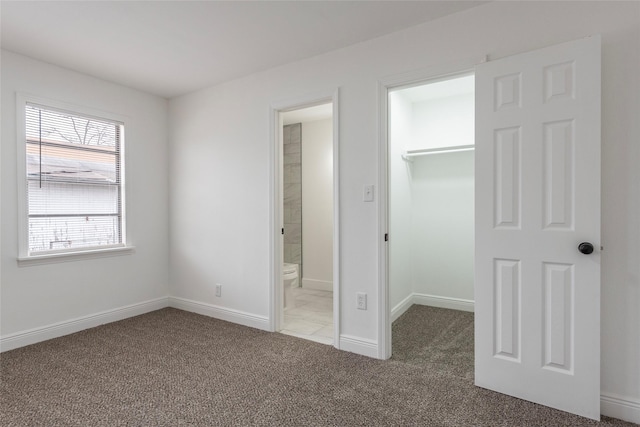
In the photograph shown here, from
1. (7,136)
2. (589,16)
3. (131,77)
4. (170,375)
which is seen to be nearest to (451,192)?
(589,16)

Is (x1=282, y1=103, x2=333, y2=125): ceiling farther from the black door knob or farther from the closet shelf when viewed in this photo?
the black door knob

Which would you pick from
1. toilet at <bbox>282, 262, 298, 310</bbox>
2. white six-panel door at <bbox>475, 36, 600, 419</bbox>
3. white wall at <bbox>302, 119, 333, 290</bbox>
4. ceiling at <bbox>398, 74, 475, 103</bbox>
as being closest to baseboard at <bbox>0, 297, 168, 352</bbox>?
toilet at <bbox>282, 262, 298, 310</bbox>

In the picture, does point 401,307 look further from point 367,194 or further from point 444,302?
point 367,194

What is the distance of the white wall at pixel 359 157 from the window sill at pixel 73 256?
58cm

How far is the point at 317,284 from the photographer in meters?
5.12

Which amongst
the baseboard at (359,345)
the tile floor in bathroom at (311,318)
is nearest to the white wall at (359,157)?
the baseboard at (359,345)

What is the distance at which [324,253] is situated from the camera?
5.05m

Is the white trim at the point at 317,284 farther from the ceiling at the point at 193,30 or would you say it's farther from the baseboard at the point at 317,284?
the ceiling at the point at 193,30

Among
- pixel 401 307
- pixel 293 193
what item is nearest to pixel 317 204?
pixel 293 193

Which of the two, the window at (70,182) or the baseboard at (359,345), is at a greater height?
the window at (70,182)

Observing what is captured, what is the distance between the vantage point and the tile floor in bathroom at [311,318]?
3.23 metres

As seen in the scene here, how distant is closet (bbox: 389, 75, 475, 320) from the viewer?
3773mm

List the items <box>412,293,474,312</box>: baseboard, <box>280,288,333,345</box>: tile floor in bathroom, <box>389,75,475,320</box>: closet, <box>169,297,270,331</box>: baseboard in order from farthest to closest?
1. <box>412,293,474,312</box>: baseboard
2. <box>389,75,475,320</box>: closet
3. <box>169,297,270,331</box>: baseboard
4. <box>280,288,333,345</box>: tile floor in bathroom

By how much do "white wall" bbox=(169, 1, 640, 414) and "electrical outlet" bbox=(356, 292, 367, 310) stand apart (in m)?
0.03
